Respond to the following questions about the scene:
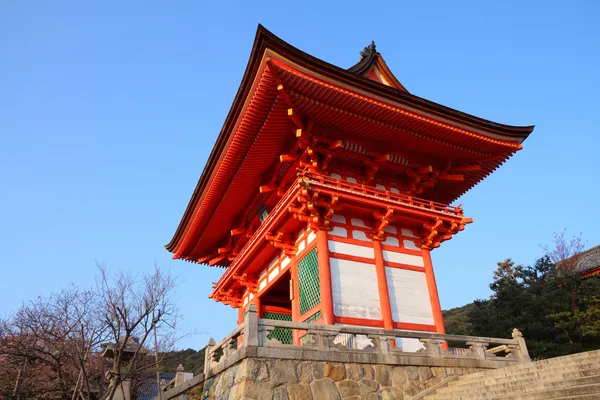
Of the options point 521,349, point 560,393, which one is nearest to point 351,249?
point 521,349

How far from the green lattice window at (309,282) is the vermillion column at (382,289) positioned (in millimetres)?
1781

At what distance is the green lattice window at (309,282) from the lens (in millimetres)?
11889

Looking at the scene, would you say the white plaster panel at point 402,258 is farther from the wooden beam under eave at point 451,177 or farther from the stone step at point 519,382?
the stone step at point 519,382

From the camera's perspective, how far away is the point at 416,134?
13.1m

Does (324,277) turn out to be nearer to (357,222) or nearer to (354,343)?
(354,343)

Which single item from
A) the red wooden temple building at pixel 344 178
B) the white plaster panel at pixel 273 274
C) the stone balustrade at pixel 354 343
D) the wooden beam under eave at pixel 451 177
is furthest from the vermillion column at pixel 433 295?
the white plaster panel at pixel 273 274

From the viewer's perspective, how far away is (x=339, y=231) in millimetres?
12656

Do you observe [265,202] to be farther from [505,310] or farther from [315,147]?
[505,310]

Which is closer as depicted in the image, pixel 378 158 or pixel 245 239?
pixel 378 158

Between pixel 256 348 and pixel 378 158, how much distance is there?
7.44 meters

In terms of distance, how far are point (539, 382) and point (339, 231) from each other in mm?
6164

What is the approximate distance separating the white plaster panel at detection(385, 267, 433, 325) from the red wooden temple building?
0.12 feet

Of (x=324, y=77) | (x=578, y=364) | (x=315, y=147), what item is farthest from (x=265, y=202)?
(x=578, y=364)

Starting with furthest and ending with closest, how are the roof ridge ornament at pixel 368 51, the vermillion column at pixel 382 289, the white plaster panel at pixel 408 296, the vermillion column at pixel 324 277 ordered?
the roof ridge ornament at pixel 368 51 < the white plaster panel at pixel 408 296 < the vermillion column at pixel 382 289 < the vermillion column at pixel 324 277
